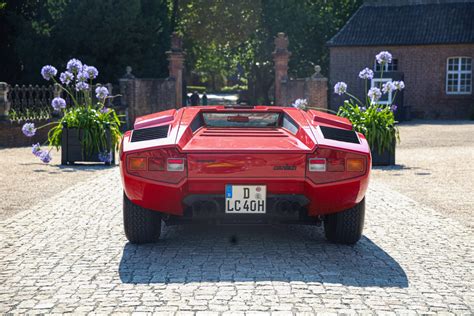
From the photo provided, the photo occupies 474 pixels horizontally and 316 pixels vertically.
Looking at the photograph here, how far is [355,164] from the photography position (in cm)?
575

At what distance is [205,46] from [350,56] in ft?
42.8

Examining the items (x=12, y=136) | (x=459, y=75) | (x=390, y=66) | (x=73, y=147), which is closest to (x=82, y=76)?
(x=73, y=147)

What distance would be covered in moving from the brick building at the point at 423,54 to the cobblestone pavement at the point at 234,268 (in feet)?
93.2

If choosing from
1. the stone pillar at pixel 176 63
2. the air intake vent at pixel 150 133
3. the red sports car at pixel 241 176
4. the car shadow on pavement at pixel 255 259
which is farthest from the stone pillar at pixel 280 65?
the red sports car at pixel 241 176

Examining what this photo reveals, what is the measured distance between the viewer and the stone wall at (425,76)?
115 ft

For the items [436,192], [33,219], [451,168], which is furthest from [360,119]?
[33,219]

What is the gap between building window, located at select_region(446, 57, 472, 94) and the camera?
35062 millimetres

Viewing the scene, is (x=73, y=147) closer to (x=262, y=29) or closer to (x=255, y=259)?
(x=255, y=259)

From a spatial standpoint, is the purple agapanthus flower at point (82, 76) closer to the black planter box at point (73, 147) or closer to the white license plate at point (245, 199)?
the black planter box at point (73, 147)

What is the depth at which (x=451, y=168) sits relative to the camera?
13.2 metres

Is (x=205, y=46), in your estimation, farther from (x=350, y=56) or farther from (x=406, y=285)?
(x=406, y=285)

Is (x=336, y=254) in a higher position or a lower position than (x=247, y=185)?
lower

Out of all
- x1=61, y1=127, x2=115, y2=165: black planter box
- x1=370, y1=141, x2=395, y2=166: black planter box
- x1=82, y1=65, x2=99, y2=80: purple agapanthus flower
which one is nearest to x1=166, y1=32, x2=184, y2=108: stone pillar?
x1=82, y1=65, x2=99, y2=80: purple agapanthus flower

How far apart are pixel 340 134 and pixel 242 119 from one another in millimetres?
1080
